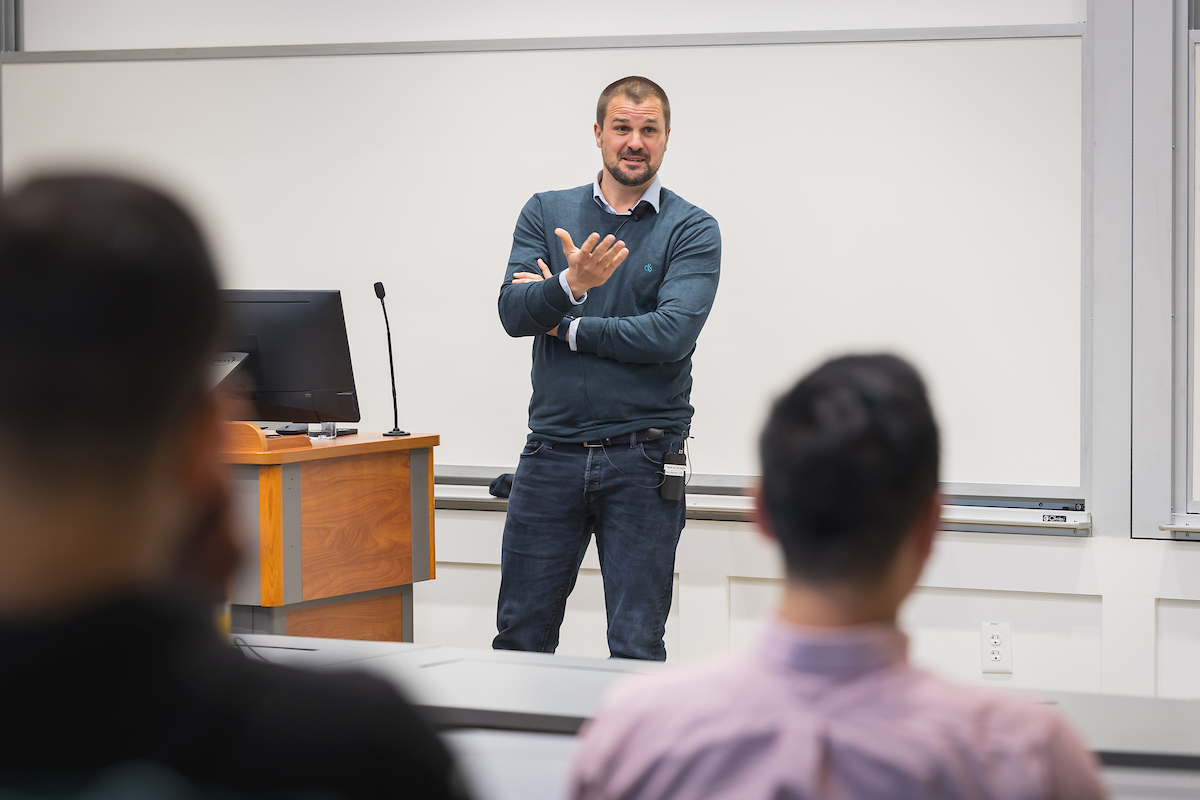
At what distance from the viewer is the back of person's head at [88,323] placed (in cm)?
44

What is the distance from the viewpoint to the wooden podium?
2.41 metres

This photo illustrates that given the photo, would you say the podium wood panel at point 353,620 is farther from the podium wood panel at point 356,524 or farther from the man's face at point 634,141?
the man's face at point 634,141

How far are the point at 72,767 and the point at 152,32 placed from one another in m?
4.00

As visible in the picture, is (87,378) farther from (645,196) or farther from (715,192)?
(715,192)

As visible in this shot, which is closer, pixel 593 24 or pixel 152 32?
pixel 593 24

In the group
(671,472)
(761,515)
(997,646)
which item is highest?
(761,515)

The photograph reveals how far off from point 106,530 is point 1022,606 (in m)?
3.17

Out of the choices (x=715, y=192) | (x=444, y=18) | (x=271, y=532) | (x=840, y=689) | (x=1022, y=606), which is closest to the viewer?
(x=840, y=689)

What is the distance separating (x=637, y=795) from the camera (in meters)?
0.73

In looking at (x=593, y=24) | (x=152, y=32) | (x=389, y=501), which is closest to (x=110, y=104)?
(x=152, y=32)

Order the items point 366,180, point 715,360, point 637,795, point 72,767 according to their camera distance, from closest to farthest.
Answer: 1. point 72,767
2. point 637,795
3. point 715,360
4. point 366,180

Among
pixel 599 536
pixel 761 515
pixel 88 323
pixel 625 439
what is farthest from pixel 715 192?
pixel 88 323

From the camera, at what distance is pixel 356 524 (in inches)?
104

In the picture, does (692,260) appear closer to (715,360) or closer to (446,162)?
(715,360)
